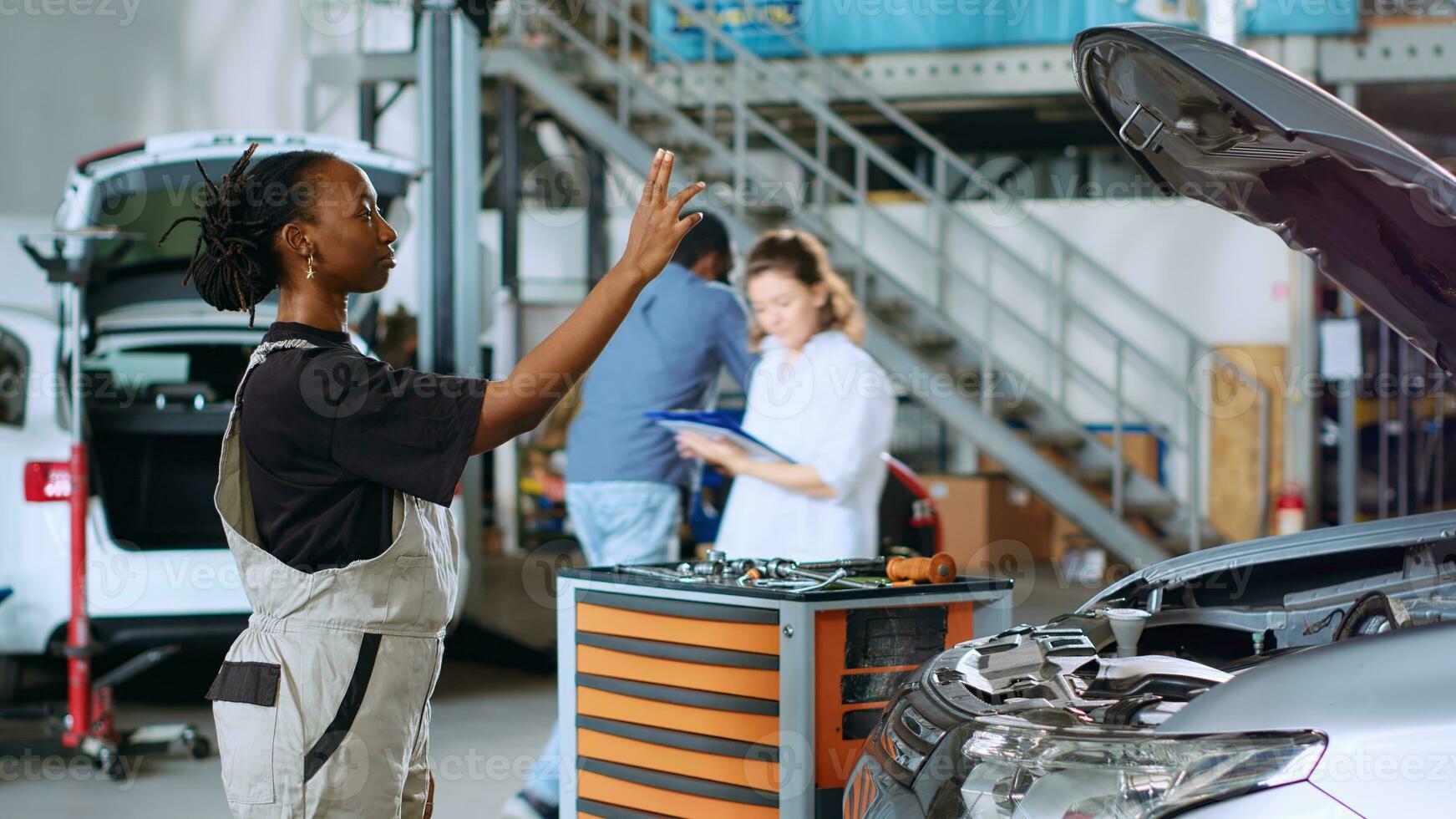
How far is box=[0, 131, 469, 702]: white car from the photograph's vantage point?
14.9 feet

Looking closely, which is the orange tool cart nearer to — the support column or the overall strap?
the overall strap

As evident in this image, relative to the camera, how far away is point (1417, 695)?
54.9 inches

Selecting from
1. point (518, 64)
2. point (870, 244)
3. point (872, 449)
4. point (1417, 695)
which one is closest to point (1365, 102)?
point (870, 244)

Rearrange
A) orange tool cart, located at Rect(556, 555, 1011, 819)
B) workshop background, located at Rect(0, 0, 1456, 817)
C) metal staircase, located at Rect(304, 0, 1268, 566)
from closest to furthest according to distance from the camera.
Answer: orange tool cart, located at Rect(556, 555, 1011, 819) → workshop background, located at Rect(0, 0, 1456, 817) → metal staircase, located at Rect(304, 0, 1268, 566)

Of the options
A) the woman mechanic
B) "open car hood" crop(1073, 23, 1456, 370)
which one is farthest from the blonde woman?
the woman mechanic

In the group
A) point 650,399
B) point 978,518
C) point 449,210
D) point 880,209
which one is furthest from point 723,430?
point 880,209

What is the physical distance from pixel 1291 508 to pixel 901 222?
11.8 ft

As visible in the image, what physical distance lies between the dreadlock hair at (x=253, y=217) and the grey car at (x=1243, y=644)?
1036 millimetres

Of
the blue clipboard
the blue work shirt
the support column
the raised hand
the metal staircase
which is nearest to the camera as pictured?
the raised hand

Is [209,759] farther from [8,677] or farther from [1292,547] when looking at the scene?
[1292,547]

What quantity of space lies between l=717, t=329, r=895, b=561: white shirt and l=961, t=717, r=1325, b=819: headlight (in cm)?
157

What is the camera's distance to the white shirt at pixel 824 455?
3162 millimetres

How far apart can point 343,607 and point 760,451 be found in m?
1.62

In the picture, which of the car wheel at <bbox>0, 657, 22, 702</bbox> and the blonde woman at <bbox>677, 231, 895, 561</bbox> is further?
the car wheel at <bbox>0, 657, 22, 702</bbox>
